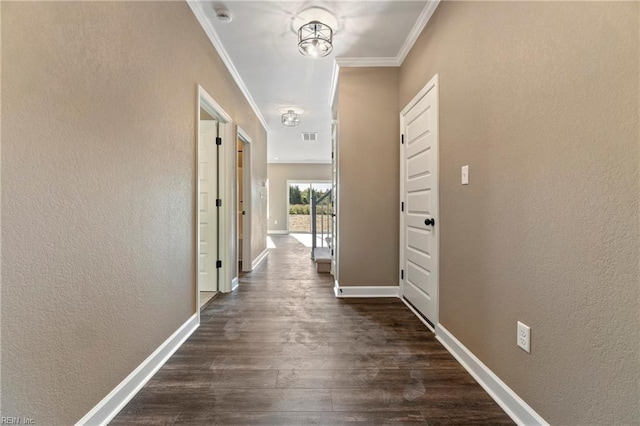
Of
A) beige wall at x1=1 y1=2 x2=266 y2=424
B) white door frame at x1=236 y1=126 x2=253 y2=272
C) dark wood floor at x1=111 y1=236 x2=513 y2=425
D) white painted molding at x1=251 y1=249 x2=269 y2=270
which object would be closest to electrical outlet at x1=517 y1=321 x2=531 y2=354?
dark wood floor at x1=111 y1=236 x2=513 y2=425

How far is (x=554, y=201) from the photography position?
3.54 ft

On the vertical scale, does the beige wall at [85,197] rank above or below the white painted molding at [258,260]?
above

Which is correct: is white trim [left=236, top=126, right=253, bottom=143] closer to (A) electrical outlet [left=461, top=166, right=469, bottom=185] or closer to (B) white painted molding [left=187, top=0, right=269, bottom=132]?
(B) white painted molding [left=187, top=0, right=269, bottom=132]

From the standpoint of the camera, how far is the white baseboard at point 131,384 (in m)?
1.19

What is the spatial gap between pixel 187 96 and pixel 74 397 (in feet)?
6.17

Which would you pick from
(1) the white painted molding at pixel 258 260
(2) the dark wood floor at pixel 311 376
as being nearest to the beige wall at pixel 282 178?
(1) the white painted molding at pixel 258 260

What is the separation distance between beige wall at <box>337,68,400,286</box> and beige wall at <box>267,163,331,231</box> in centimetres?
698

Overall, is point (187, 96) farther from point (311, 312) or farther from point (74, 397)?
point (311, 312)

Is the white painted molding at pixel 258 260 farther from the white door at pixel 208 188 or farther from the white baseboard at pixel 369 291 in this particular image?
the white baseboard at pixel 369 291

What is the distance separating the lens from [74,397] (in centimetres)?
109

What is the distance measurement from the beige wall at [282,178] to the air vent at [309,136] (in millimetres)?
3466

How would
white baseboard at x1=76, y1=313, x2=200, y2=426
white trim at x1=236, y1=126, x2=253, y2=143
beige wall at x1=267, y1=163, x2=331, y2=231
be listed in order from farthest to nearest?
beige wall at x1=267, y1=163, x2=331, y2=231, white trim at x1=236, y1=126, x2=253, y2=143, white baseboard at x1=76, y1=313, x2=200, y2=426

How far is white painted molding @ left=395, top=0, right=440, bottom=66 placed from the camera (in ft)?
6.85

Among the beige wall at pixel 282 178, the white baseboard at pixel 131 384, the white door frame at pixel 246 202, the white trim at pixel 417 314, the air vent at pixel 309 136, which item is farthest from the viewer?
the beige wall at pixel 282 178
